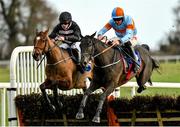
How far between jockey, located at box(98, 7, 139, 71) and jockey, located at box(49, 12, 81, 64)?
46 cm

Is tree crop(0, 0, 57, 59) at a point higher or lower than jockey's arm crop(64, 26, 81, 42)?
higher

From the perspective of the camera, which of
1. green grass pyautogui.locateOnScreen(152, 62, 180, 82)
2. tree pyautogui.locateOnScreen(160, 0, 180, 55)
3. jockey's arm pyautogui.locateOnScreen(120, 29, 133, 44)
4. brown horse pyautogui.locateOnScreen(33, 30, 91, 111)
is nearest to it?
brown horse pyautogui.locateOnScreen(33, 30, 91, 111)

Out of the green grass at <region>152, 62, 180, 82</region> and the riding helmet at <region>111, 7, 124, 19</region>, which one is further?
the green grass at <region>152, 62, 180, 82</region>

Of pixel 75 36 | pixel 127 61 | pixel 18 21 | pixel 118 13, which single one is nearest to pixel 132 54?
pixel 127 61

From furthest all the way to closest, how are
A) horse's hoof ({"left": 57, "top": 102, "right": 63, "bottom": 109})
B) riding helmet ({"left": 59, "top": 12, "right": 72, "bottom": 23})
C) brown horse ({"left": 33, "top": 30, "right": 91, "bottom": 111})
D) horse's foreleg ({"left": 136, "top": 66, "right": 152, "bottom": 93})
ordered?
horse's foreleg ({"left": 136, "top": 66, "right": 152, "bottom": 93}), riding helmet ({"left": 59, "top": 12, "right": 72, "bottom": 23}), brown horse ({"left": 33, "top": 30, "right": 91, "bottom": 111}), horse's hoof ({"left": 57, "top": 102, "right": 63, "bottom": 109})

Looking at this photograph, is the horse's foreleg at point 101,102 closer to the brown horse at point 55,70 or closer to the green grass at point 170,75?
the brown horse at point 55,70

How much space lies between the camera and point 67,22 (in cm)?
1203

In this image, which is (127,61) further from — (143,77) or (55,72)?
(55,72)

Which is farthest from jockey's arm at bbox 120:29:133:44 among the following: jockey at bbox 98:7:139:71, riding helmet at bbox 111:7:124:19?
riding helmet at bbox 111:7:124:19

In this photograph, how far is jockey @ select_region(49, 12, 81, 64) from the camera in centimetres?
1201

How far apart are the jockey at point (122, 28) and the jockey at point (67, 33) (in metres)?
0.46

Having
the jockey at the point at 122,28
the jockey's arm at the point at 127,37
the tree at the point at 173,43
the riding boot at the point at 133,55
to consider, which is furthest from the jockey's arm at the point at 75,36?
the tree at the point at 173,43

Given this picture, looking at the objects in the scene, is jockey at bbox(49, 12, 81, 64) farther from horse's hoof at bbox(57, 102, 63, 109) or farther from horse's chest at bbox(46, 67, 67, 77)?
horse's hoof at bbox(57, 102, 63, 109)

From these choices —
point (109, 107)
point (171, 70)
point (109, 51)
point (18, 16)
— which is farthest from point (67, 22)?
point (18, 16)
